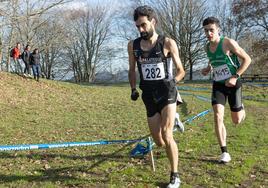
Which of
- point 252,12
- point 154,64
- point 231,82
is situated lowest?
point 231,82

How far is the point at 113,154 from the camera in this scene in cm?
672

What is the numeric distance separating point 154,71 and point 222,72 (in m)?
1.78

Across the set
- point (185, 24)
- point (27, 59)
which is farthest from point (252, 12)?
point (27, 59)

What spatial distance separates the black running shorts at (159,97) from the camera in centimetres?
493

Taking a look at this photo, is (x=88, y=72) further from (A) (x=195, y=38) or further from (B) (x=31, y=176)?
(B) (x=31, y=176)

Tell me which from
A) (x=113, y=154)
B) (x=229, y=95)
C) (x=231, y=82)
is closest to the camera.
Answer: (x=231, y=82)

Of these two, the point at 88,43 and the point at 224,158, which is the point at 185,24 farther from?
the point at 224,158

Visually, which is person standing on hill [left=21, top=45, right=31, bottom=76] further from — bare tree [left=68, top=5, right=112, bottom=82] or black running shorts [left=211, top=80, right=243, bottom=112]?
bare tree [left=68, top=5, right=112, bottom=82]

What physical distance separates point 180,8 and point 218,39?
4262 centimetres

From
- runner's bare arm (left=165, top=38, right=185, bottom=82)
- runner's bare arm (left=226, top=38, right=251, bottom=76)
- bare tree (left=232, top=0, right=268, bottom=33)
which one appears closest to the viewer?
runner's bare arm (left=165, top=38, right=185, bottom=82)

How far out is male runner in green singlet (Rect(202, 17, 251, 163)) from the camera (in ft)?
19.6

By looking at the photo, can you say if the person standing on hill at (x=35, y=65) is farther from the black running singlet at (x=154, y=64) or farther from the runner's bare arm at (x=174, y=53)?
the runner's bare arm at (x=174, y=53)

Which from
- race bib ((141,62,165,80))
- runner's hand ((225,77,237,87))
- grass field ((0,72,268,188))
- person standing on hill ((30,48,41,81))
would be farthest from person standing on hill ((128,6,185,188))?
person standing on hill ((30,48,41,81))

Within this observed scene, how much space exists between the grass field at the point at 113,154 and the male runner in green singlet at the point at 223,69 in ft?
2.15
